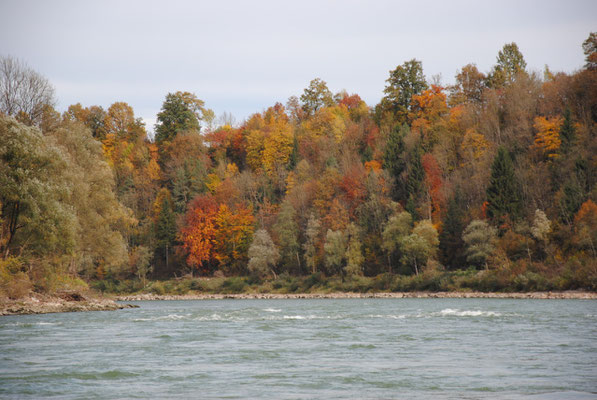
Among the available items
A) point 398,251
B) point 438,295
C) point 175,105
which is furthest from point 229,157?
point 438,295

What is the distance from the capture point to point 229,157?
4823 inches

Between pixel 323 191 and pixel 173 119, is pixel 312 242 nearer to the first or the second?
pixel 323 191

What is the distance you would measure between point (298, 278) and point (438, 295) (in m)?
23.4

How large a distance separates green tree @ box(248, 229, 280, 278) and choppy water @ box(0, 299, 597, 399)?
1934 inches

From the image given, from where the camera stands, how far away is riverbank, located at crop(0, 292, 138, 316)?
40.8 meters

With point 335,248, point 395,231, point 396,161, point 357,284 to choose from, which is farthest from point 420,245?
→ point 396,161

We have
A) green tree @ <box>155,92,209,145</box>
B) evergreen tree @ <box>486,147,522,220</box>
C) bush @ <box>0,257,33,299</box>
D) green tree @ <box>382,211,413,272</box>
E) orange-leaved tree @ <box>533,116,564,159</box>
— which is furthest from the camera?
green tree @ <box>155,92,209,145</box>

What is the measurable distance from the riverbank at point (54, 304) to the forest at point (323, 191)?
0.94 metres

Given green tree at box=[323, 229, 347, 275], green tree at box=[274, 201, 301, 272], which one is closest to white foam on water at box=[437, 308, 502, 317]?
green tree at box=[323, 229, 347, 275]

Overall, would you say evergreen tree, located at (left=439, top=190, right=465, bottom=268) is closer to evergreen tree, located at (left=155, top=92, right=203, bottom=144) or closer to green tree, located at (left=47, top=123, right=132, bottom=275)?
green tree, located at (left=47, top=123, right=132, bottom=275)

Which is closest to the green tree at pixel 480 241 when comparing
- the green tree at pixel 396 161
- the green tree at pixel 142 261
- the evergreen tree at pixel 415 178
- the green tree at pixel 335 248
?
the evergreen tree at pixel 415 178

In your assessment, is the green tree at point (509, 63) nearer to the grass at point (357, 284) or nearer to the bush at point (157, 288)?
the grass at point (357, 284)

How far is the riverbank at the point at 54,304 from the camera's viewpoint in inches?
1604

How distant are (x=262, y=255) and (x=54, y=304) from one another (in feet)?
136
